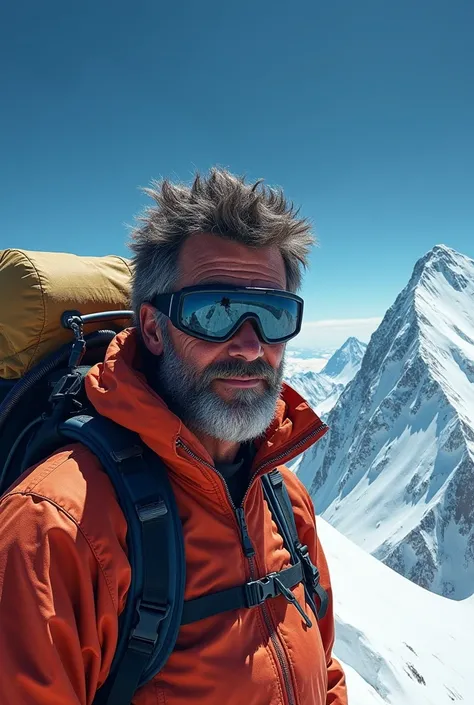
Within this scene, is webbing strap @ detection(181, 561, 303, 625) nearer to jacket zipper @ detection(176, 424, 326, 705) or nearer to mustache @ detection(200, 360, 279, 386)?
jacket zipper @ detection(176, 424, 326, 705)

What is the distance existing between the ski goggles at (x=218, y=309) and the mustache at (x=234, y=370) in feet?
0.57

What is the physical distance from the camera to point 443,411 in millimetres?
160375

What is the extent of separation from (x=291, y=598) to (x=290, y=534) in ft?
1.63

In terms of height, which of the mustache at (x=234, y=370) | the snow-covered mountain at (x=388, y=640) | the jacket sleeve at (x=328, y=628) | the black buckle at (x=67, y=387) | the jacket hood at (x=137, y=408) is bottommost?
the snow-covered mountain at (x=388, y=640)

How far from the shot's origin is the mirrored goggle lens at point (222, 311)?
3.03m

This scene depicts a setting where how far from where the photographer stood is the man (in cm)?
194

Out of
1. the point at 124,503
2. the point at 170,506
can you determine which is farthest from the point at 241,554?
the point at 124,503

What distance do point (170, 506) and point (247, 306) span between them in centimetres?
145

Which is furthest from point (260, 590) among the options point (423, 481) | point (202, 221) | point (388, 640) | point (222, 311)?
point (423, 481)

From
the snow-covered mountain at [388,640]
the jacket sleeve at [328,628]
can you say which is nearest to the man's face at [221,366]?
the jacket sleeve at [328,628]

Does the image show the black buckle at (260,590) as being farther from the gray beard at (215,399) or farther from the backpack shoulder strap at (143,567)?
the gray beard at (215,399)

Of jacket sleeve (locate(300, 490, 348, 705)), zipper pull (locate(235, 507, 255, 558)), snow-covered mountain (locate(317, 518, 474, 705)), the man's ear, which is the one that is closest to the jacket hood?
the man's ear

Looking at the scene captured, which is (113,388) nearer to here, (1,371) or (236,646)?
(1,371)

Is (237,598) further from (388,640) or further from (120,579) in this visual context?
(388,640)
